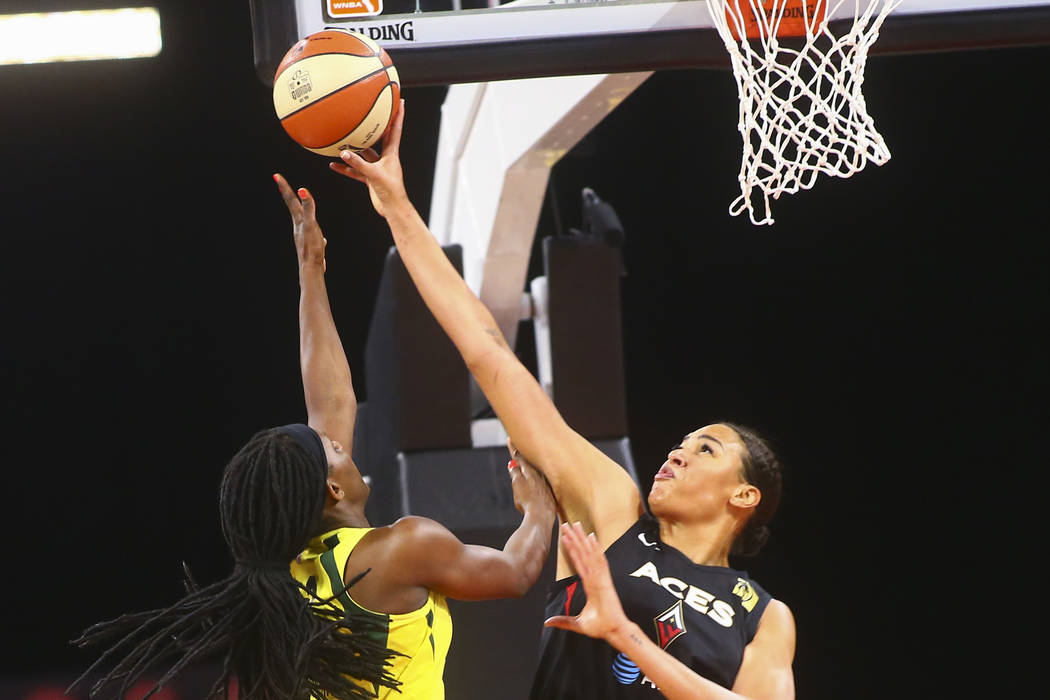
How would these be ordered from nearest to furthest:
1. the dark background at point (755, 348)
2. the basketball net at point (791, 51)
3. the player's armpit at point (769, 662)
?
the player's armpit at point (769, 662) < the basketball net at point (791, 51) < the dark background at point (755, 348)

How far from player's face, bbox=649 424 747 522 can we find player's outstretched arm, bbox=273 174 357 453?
0.76 meters

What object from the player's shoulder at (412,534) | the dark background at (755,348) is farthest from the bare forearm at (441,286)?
the dark background at (755,348)

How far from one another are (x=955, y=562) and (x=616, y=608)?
4.90m

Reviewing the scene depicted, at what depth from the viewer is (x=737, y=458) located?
8.45 feet

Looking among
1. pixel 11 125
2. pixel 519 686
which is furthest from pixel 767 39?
pixel 11 125

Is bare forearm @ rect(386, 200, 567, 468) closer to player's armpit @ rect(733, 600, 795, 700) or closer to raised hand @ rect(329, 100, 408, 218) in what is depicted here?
raised hand @ rect(329, 100, 408, 218)

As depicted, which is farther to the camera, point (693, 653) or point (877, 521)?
point (877, 521)

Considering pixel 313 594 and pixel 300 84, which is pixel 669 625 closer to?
pixel 313 594

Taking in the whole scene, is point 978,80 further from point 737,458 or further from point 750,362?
point 737,458

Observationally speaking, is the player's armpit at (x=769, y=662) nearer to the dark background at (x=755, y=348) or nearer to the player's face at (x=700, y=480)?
the player's face at (x=700, y=480)

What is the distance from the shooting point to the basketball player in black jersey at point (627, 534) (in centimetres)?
238

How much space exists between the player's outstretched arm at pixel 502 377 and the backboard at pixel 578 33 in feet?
2.84

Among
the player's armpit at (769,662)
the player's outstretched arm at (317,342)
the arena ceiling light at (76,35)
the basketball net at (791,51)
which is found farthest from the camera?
the arena ceiling light at (76,35)

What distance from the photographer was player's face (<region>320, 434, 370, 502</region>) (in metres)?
2.49
